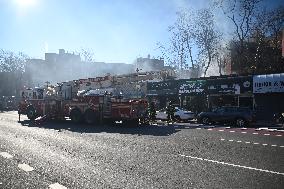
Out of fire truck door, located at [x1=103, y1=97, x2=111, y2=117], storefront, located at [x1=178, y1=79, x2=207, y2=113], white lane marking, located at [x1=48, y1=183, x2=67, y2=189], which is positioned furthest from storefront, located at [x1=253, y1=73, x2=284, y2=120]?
white lane marking, located at [x1=48, y1=183, x2=67, y2=189]

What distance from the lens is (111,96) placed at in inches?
821

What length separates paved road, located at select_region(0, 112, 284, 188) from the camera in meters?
6.82

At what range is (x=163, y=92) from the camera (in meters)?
37.5

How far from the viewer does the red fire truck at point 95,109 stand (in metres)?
19.9

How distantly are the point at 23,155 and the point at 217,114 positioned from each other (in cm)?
1644

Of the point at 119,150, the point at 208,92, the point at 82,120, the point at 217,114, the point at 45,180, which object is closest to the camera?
the point at 45,180

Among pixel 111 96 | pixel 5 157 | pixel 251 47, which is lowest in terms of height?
pixel 5 157

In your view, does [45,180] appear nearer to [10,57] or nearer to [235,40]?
[235,40]

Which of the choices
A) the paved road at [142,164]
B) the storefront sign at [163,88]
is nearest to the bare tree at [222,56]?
the storefront sign at [163,88]

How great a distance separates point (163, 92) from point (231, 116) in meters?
15.3

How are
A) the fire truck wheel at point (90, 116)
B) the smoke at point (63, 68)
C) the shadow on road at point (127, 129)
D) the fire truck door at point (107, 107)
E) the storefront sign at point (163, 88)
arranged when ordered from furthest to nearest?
the smoke at point (63, 68), the storefront sign at point (163, 88), the fire truck wheel at point (90, 116), the fire truck door at point (107, 107), the shadow on road at point (127, 129)

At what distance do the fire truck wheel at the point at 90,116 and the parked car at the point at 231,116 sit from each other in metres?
8.42

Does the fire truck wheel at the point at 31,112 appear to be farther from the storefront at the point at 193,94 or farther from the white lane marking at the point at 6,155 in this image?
the storefront at the point at 193,94

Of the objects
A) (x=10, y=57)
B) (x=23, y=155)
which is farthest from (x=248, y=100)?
(x=10, y=57)
